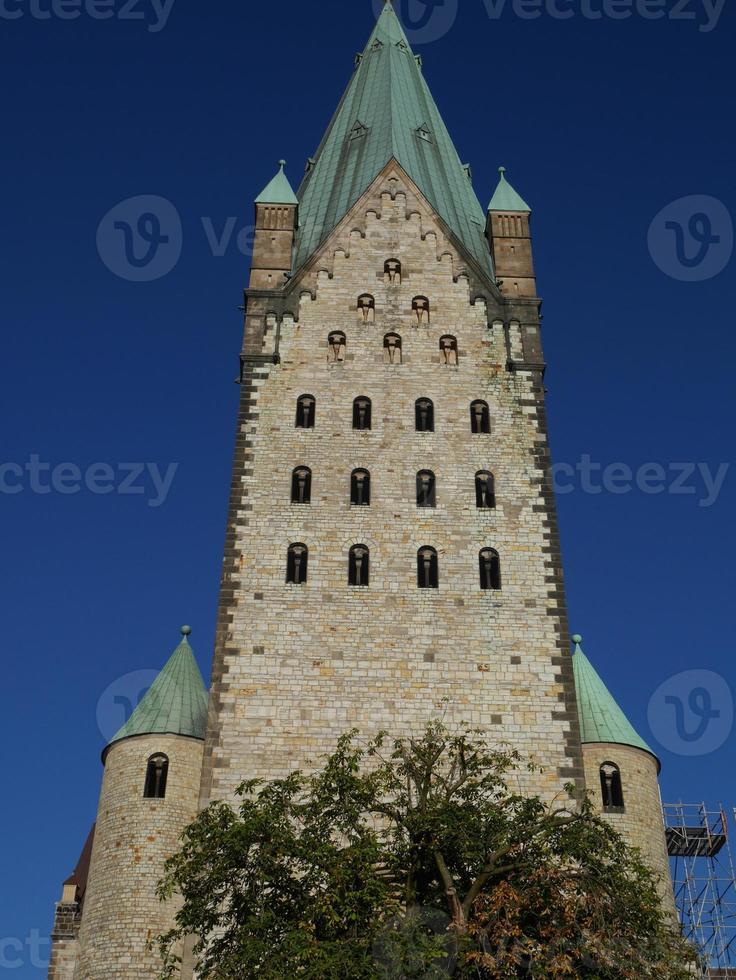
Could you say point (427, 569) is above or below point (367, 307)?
below

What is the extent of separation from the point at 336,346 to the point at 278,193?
7.59 meters

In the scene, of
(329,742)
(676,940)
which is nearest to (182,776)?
(329,742)

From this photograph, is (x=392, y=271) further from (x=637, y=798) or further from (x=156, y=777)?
(x=637, y=798)

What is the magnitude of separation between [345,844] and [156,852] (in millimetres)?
5404

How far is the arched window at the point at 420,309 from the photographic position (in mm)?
35438

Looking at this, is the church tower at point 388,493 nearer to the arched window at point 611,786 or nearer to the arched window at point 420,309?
the arched window at point 420,309

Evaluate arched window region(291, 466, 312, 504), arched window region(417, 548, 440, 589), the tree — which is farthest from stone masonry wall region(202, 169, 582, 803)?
the tree

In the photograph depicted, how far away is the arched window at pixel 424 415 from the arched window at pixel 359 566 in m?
4.41

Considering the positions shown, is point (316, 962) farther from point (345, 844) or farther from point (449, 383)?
point (449, 383)

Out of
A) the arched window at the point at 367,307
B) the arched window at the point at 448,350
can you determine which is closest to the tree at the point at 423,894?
the arched window at the point at 448,350

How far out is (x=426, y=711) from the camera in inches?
1091

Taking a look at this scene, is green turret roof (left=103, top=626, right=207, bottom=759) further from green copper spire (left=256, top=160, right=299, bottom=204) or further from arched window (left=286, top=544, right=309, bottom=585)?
green copper spire (left=256, top=160, right=299, bottom=204)

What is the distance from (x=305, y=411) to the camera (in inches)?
1303

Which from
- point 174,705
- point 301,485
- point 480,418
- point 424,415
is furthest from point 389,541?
point 174,705
